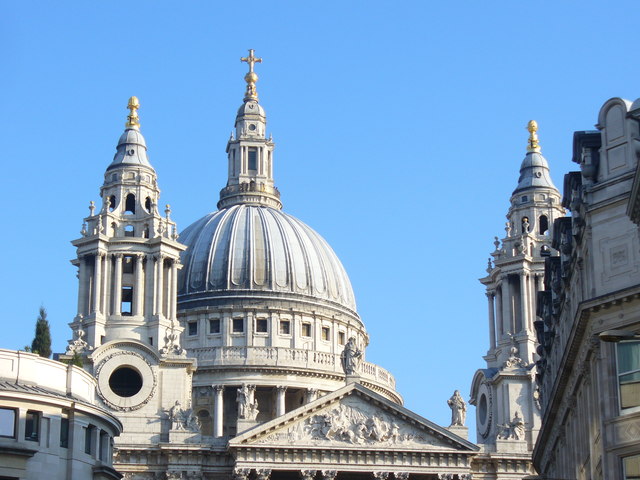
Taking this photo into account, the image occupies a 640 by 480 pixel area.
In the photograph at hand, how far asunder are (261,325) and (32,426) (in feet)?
225

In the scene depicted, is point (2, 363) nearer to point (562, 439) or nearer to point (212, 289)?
point (562, 439)

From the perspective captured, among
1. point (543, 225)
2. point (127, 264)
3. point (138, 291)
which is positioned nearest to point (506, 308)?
point (543, 225)

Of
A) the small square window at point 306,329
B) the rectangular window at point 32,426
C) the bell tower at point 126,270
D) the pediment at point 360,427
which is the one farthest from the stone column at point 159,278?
the rectangular window at point 32,426

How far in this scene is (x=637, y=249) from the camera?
53.7 metres

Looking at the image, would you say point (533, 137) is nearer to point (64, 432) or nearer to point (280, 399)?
point (280, 399)

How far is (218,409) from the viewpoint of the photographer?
122 meters

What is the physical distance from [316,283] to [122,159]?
2848cm

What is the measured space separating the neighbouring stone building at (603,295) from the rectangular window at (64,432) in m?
20.6

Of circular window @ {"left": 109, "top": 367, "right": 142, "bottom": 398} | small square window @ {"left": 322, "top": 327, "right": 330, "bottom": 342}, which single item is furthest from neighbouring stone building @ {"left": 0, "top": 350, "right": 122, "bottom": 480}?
small square window @ {"left": 322, "top": 327, "right": 330, "bottom": 342}

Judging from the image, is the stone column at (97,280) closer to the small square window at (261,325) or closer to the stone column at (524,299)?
the small square window at (261,325)

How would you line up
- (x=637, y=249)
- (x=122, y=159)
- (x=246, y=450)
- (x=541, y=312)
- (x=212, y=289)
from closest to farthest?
1. (x=637, y=249)
2. (x=541, y=312)
3. (x=246, y=450)
4. (x=122, y=159)
5. (x=212, y=289)

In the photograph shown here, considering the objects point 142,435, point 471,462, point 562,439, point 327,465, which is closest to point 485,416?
point 471,462

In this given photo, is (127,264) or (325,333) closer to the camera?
(127,264)

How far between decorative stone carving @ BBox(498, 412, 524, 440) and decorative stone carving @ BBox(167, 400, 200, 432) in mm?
20972
